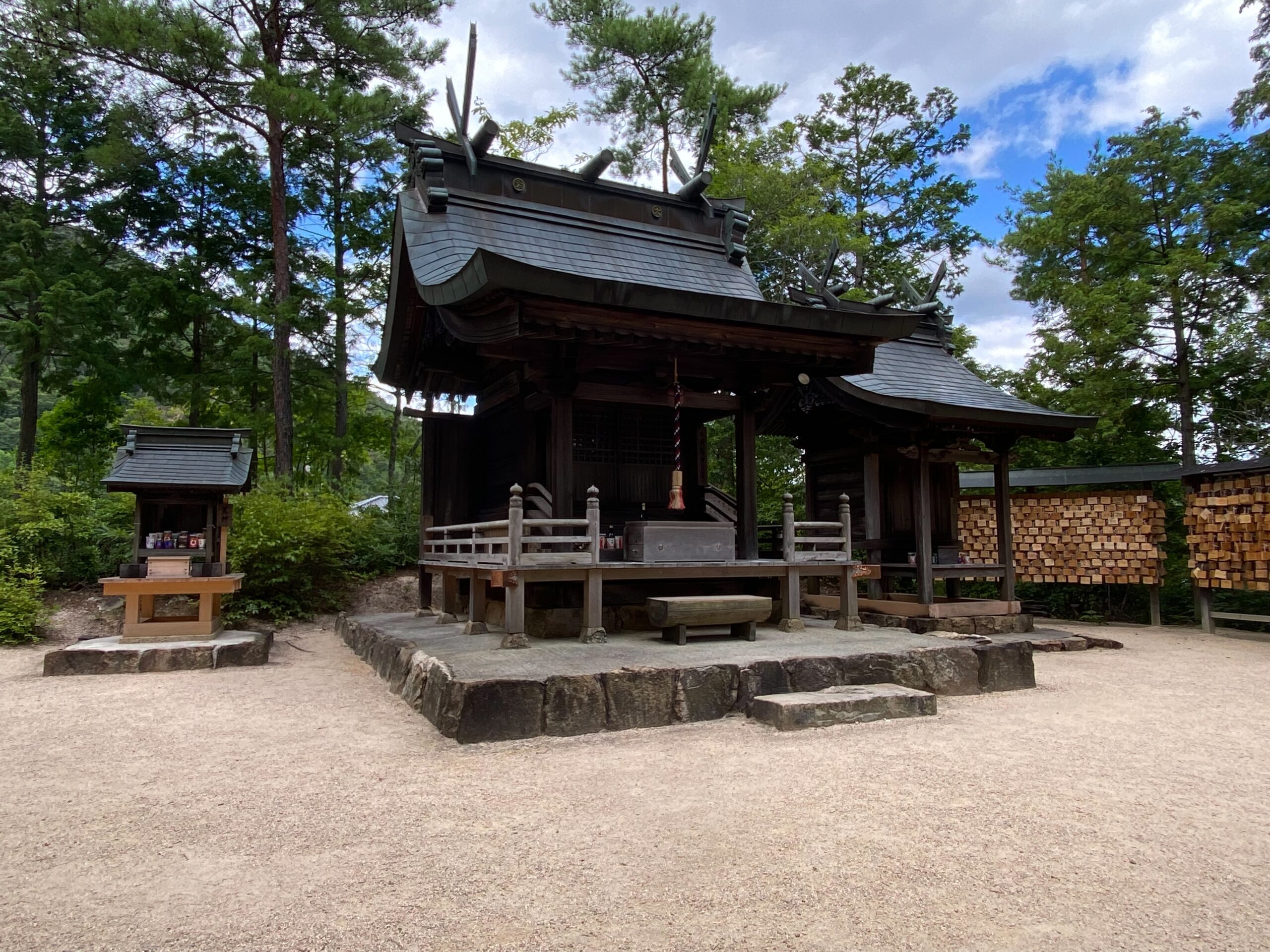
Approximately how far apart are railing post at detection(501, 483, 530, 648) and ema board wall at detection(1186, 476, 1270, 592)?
36.1 ft

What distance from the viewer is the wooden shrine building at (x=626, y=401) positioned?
7.10 metres

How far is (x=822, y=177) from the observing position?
61.9 feet

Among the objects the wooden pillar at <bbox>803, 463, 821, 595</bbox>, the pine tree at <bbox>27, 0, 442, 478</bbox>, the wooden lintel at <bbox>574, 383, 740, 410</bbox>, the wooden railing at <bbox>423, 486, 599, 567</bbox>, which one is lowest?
the wooden railing at <bbox>423, 486, 599, 567</bbox>

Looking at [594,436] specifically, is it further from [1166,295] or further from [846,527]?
[1166,295]

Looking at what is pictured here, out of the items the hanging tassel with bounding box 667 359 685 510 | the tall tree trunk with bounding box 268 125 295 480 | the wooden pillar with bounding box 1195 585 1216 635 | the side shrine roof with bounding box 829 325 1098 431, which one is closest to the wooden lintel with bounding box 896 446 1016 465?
the side shrine roof with bounding box 829 325 1098 431

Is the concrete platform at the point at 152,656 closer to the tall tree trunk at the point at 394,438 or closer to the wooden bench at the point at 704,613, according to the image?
the wooden bench at the point at 704,613

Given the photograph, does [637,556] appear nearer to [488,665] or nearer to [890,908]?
[488,665]

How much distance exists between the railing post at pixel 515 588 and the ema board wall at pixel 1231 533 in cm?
1100

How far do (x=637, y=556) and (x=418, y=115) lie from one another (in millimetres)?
14526

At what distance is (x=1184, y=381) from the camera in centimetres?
1391

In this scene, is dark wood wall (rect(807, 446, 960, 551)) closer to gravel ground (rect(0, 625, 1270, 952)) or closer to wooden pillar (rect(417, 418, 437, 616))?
gravel ground (rect(0, 625, 1270, 952))

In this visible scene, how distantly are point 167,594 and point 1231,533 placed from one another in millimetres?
15043

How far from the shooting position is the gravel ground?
261cm

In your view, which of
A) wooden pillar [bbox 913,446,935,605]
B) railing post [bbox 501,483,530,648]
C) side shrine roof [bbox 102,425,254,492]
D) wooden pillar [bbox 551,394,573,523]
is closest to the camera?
railing post [bbox 501,483,530,648]
